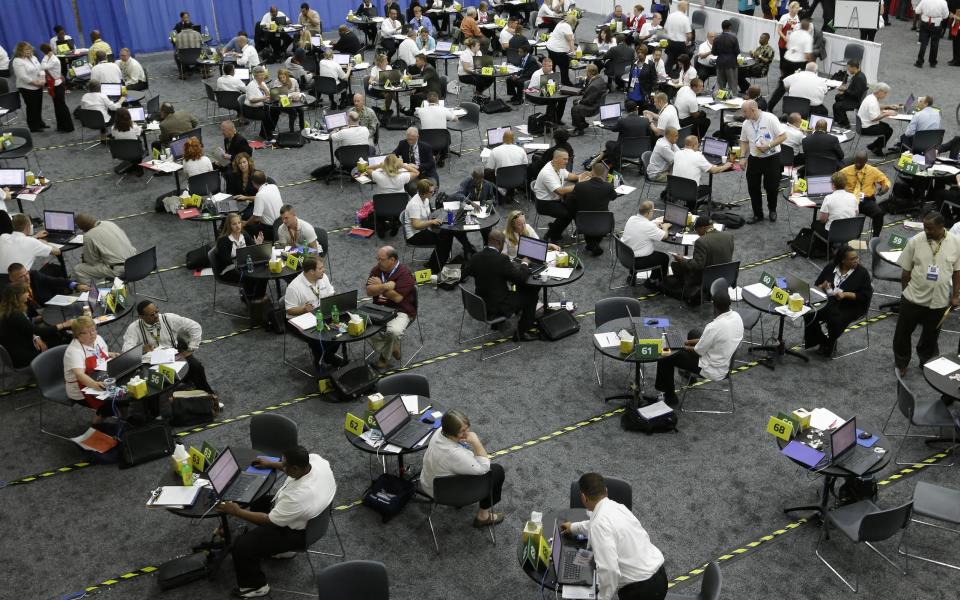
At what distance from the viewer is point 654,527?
25.3 feet

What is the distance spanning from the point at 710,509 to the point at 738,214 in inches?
266

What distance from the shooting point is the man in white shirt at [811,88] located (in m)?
16.0

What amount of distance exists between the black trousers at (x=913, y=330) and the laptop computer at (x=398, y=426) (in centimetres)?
515

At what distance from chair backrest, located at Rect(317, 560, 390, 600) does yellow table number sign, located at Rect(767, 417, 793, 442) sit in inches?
138

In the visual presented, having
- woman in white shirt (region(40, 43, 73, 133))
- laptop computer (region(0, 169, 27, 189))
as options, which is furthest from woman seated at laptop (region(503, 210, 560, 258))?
woman in white shirt (region(40, 43, 73, 133))

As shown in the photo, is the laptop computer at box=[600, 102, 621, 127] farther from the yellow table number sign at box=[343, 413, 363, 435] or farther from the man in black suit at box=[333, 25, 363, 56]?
the yellow table number sign at box=[343, 413, 363, 435]

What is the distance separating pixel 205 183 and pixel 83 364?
4.60 metres

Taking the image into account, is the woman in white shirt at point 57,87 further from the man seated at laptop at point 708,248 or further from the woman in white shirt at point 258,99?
the man seated at laptop at point 708,248

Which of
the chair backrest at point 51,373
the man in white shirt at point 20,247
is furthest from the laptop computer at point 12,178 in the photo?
the chair backrest at point 51,373

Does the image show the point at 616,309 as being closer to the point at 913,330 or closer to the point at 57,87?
the point at 913,330

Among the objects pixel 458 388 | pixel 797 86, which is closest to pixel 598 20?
pixel 797 86

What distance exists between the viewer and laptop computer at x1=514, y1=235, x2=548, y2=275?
10.5 m

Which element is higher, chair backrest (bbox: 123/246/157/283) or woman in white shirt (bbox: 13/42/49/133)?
woman in white shirt (bbox: 13/42/49/133)

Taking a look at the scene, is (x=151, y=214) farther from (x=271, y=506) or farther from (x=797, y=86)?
(x=797, y=86)
